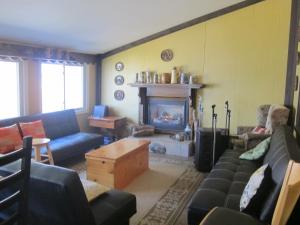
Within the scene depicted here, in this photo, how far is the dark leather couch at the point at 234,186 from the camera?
6.56 feet

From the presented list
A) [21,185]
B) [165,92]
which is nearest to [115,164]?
[21,185]

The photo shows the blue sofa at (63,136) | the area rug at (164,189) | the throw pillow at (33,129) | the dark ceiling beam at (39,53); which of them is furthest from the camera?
the dark ceiling beam at (39,53)

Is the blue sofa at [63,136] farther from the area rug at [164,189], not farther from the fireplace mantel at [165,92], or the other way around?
the fireplace mantel at [165,92]

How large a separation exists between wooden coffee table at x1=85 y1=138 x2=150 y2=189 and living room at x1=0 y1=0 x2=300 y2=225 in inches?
0.6

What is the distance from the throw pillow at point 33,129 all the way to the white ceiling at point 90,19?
1392mm

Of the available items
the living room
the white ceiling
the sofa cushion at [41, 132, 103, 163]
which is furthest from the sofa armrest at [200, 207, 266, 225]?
the white ceiling

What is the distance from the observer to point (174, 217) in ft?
9.63

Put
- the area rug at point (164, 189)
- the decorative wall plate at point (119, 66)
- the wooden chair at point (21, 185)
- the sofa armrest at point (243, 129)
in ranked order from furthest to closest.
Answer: the decorative wall plate at point (119, 66) < the sofa armrest at point (243, 129) < the area rug at point (164, 189) < the wooden chair at point (21, 185)

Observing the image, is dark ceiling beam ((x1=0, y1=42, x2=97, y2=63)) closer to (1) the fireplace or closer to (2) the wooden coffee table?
(1) the fireplace

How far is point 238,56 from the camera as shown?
5191 millimetres

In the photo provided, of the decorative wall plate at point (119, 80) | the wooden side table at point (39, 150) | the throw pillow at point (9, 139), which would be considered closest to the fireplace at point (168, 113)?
the decorative wall plate at point (119, 80)

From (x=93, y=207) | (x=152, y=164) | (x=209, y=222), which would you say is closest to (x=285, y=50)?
(x=152, y=164)

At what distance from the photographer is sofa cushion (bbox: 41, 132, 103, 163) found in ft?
13.9

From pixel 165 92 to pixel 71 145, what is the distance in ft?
7.38
